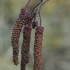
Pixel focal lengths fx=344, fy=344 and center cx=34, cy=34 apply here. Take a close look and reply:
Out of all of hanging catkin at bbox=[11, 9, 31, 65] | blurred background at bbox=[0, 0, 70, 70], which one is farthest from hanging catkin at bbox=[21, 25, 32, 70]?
blurred background at bbox=[0, 0, 70, 70]

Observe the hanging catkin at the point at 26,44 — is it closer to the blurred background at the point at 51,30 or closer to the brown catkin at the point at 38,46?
the brown catkin at the point at 38,46

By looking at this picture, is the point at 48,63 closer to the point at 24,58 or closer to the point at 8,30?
the point at 8,30

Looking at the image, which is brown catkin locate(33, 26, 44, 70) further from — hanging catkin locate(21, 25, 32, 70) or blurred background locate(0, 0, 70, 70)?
blurred background locate(0, 0, 70, 70)

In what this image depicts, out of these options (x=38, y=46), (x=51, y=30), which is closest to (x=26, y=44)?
(x=38, y=46)

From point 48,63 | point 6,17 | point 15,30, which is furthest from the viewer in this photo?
point 6,17

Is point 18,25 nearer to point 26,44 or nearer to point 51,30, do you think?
point 26,44

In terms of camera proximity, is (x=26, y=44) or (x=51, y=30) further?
(x=51, y=30)

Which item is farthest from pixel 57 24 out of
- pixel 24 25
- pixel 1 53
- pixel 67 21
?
pixel 24 25

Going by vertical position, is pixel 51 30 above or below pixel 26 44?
above
